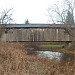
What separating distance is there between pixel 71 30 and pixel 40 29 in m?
6.77

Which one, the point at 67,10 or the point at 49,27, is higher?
the point at 67,10

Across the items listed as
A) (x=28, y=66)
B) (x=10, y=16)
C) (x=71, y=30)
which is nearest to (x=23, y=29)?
(x=10, y=16)

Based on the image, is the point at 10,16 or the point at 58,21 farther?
the point at 10,16

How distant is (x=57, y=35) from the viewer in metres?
38.3

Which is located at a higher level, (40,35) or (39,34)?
(39,34)

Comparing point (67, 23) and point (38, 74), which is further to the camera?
point (67, 23)

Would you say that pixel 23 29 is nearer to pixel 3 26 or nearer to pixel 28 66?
pixel 3 26

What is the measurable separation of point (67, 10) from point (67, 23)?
2.04 meters

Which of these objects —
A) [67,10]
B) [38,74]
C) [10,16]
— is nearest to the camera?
[38,74]

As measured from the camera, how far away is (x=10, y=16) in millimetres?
43469

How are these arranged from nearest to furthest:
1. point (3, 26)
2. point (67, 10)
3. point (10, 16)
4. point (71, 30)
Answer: point (71, 30), point (67, 10), point (3, 26), point (10, 16)

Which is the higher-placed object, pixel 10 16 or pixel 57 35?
pixel 10 16

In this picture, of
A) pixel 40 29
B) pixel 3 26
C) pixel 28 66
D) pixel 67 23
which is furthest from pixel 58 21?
pixel 28 66

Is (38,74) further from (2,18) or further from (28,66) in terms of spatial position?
(2,18)
